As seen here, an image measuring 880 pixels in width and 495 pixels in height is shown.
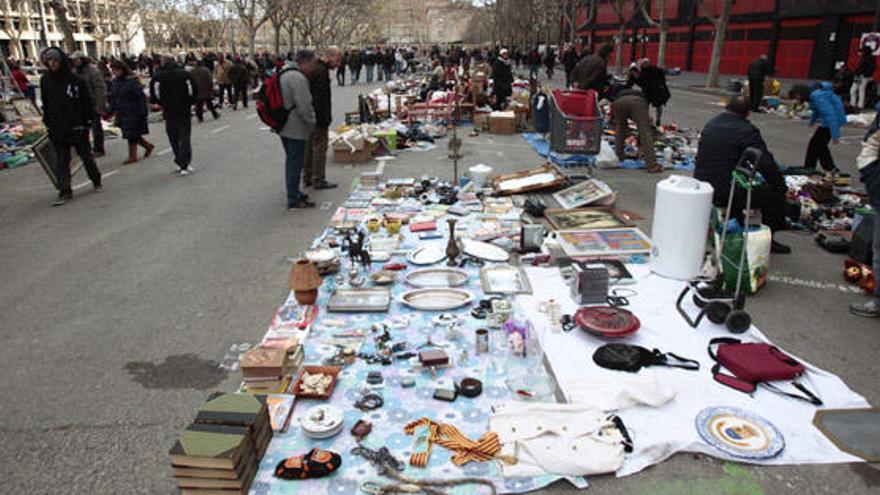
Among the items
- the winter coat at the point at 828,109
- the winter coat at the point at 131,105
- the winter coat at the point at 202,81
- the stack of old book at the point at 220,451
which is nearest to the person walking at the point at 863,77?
the winter coat at the point at 828,109

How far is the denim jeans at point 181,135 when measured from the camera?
1068 centimetres

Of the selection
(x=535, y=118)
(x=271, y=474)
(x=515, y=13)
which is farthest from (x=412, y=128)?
(x=515, y=13)

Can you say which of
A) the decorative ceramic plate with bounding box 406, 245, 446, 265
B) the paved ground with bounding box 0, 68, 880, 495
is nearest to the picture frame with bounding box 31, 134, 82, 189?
the paved ground with bounding box 0, 68, 880, 495

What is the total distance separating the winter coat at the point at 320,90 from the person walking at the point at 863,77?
56.2 ft

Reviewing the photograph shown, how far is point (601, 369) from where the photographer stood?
4.10 metres

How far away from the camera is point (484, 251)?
632 centimetres

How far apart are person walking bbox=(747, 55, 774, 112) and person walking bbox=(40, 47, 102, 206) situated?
16.8m

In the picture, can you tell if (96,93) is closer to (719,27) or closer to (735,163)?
(735,163)

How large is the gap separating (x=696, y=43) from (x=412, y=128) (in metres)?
35.0

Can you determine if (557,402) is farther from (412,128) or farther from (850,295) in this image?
(412,128)

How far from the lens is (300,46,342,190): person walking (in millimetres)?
8797

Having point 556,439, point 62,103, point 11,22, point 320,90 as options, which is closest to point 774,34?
point 320,90

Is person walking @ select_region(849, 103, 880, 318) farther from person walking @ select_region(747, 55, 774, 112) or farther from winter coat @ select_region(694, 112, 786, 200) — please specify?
person walking @ select_region(747, 55, 774, 112)

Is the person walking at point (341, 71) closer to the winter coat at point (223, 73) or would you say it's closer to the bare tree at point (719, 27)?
the winter coat at point (223, 73)
